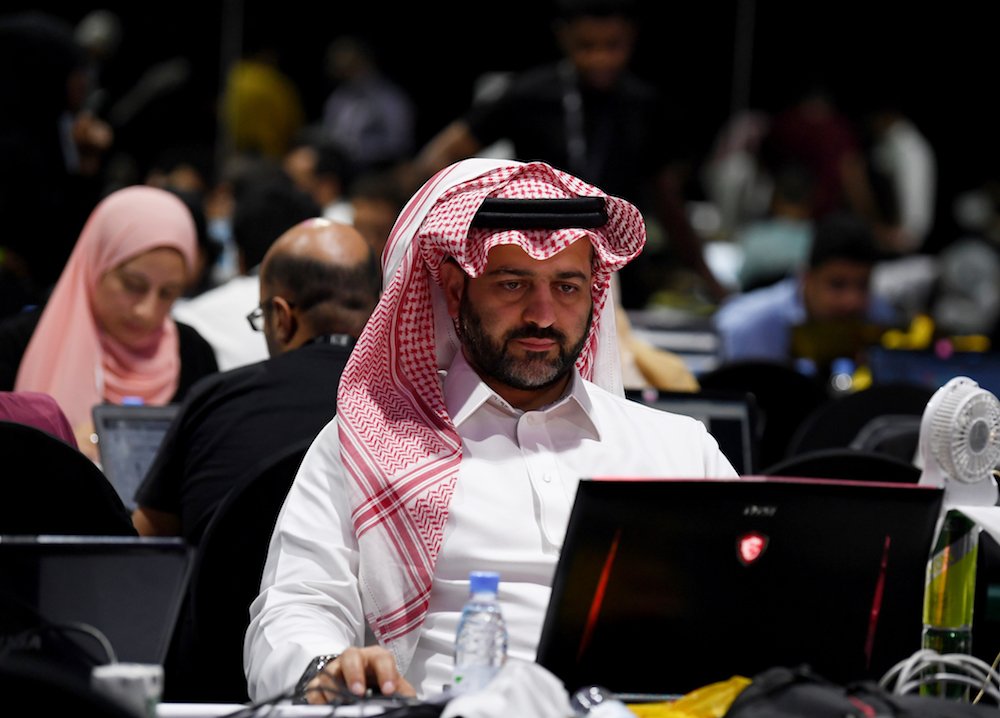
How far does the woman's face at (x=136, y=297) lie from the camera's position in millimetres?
4652

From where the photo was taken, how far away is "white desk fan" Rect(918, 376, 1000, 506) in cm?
252

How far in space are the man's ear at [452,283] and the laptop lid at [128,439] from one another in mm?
1121

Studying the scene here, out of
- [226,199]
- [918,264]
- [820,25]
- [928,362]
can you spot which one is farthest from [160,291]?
[820,25]

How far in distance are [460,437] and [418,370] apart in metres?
0.15

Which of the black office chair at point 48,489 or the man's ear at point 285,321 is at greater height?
the man's ear at point 285,321

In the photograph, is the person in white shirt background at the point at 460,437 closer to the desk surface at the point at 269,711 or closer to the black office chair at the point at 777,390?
the desk surface at the point at 269,711

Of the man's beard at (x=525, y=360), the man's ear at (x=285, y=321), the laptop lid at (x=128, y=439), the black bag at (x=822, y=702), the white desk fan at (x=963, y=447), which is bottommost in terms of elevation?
the black bag at (x=822, y=702)

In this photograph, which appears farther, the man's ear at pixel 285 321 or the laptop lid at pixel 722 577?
the man's ear at pixel 285 321

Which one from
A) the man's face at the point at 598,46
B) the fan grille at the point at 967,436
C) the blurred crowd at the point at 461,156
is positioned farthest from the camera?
the blurred crowd at the point at 461,156

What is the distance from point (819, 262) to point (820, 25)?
294 inches

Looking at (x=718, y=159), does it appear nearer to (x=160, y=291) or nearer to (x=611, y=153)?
(x=611, y=153)

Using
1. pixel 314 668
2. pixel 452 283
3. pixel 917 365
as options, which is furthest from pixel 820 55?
pixel 314 668

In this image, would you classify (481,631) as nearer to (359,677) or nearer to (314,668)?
(359,677)

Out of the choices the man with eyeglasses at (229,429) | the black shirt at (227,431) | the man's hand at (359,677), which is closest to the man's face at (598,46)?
the man with eyeglasses at (229,429)
